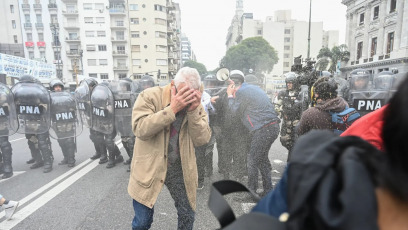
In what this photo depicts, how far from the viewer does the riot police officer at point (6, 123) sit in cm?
502

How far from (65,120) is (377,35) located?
42957 mm

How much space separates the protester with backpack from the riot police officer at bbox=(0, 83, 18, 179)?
17.7 feet

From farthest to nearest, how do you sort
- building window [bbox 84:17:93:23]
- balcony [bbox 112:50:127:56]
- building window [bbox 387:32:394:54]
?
balcony [bbox 112:50:127:56] < building window [bbox 84:17:93:23] < building window [bbox 387:32:394:54]

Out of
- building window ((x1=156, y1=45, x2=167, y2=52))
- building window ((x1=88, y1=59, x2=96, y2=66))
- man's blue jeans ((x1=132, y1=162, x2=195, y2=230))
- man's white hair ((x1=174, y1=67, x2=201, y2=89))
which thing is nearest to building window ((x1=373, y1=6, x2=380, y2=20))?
building window ((x1=156, y1=45, x2=167, y2=52))

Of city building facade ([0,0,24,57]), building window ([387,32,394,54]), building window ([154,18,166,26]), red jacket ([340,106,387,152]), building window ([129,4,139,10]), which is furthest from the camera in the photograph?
building window ([154,18,166,26])

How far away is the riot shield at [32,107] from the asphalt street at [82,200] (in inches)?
39.0

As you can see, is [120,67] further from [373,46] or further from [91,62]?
[373,46]

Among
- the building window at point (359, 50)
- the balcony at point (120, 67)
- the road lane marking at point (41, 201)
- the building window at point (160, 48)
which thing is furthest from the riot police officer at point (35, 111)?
the building window at point (160, 48)

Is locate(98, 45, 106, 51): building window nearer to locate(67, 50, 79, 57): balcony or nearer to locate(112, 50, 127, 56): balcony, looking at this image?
locate(112, 50, 127, 56): balcony

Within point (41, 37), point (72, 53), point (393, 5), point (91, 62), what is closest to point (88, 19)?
point (72, 53)

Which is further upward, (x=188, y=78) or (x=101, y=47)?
(x=101, y=47)

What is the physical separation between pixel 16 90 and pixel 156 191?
15.3 ft

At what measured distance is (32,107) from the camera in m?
5.19

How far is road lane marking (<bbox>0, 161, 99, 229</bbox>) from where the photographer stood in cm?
334
